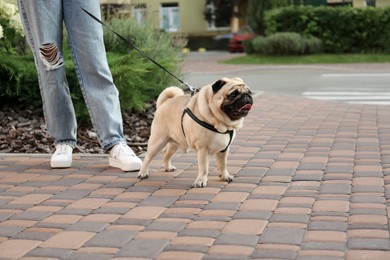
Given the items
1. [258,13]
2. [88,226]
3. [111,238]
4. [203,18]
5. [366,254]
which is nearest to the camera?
[366,254]

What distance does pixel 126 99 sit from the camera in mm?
8352

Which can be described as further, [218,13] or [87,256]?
[218,13]

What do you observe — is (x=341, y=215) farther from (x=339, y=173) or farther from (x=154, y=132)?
(x=154, y=132)

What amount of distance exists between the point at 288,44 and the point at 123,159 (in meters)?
20.9

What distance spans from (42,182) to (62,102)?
80cm

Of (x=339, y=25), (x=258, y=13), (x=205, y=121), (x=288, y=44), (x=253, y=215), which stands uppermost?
(x=205, y=121)

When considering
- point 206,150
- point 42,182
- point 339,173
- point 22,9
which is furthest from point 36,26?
point 339,173

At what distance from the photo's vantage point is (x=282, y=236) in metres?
3.79

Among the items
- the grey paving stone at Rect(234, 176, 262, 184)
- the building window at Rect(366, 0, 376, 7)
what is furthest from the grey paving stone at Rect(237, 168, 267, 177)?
the building window at Rect(366, 0, 376, 7)

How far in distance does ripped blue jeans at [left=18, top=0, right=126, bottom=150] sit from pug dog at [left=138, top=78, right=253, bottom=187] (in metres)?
0.59

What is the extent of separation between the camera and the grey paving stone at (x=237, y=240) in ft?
12.1

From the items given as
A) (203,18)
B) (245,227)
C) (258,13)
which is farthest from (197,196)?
(203,18)

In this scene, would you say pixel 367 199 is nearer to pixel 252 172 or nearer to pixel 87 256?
pixel 252 172

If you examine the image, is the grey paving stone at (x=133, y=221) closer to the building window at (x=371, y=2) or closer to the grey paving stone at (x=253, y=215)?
the grey paving stone at (x=253, y=215)
